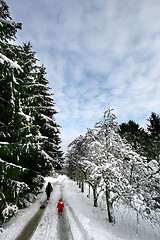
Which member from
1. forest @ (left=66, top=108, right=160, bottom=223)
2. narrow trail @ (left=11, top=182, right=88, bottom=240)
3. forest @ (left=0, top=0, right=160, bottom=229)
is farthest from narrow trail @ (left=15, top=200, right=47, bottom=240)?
forest @ (left=66, top=108, right=160, bottom=223)

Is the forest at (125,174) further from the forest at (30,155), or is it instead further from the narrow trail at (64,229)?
the narrow trail at (64,229)

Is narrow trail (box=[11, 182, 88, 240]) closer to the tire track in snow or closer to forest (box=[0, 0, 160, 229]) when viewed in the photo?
the tire track in snow

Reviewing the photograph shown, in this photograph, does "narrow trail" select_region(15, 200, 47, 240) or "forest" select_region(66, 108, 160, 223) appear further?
"forest" select_region(66, 108, 160, 223)

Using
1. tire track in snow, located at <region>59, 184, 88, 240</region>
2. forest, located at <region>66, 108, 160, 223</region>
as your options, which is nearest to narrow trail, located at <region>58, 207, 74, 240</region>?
tire track in snow, located at <region>59, 184, 88, 240</region>

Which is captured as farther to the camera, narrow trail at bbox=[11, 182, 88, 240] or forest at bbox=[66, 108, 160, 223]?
forest at bbox=[66, 108, 160, 223]

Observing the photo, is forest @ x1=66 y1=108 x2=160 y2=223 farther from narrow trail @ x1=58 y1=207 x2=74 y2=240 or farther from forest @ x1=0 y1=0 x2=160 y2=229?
narrow trail @ x1=58 y1=207 x2=74 y2=240

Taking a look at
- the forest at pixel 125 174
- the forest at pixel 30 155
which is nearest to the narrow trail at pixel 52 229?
the forest at pixel 30 155

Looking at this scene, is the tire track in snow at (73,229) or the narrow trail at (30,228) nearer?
the narrow trail at (30,228)

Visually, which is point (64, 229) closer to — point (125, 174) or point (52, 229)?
point (52, 229)

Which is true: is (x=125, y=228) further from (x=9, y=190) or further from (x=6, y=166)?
(x=6, y=166)

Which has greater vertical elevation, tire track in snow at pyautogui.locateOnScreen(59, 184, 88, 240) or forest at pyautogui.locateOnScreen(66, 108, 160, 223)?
forest at pyautogui.locateOnScreen(66, 108, 160, 223)

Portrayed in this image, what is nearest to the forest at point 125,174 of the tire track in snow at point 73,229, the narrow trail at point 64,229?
the tire track in snow at point 73,229

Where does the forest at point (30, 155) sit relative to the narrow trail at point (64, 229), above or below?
above

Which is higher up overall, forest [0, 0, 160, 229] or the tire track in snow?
forest [0, 0, 160, 229]
